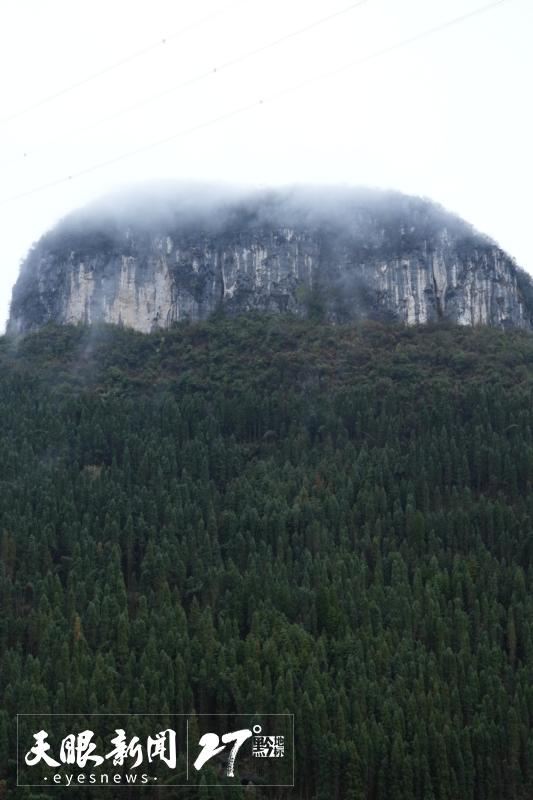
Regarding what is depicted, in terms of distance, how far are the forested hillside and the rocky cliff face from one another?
12.3m

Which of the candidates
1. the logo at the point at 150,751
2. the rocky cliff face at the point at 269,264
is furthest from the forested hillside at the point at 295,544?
the rocky cliff face at the point at 269,264

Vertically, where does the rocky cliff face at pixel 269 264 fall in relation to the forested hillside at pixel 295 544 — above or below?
above

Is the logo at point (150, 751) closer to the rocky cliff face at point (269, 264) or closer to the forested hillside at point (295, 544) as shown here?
the forested hillside at point (295, 544)

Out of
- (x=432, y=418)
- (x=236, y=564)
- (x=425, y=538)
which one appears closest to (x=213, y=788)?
(x=236, y=564)

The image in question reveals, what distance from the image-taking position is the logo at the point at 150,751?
7181 centimetres

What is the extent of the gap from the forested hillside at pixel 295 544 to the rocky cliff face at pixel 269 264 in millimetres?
12327

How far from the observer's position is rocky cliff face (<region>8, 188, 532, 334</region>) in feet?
575

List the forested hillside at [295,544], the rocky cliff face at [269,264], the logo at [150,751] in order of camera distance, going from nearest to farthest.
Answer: the logo at [150,751]
the forested hillside at [295,544]
the rocky cliff face at [269,264]

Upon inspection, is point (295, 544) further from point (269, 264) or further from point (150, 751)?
point (269, 264)

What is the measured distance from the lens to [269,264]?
18075 centimetres

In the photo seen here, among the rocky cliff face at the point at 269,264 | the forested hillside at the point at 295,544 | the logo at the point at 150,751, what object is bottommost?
the logo at the point at 150,751

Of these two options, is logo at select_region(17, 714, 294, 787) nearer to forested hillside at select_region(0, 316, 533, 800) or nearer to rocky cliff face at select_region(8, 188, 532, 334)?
forested hillside at select_region(0, 316, 533, 800)

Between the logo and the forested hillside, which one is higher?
the forested hillside

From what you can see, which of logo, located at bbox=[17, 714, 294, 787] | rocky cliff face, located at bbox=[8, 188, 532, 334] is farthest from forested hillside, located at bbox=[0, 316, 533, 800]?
rocky cliff face, located at bbox=[8, 188, 532, 334]
